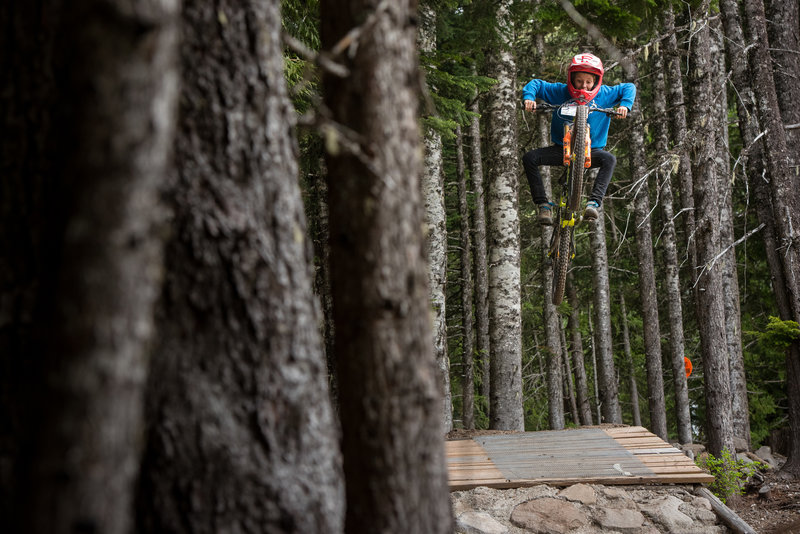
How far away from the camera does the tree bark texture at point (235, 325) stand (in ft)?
6.50

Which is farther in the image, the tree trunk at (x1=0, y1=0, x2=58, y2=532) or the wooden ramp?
the wooden ramp

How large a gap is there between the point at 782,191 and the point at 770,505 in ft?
13.7

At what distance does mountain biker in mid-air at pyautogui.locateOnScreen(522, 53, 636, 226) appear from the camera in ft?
24.7

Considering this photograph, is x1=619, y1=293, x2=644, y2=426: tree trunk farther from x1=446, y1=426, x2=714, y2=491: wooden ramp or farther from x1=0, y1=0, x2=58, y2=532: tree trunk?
x1=0, y1=0, x2=58, y2=532: tree trunk

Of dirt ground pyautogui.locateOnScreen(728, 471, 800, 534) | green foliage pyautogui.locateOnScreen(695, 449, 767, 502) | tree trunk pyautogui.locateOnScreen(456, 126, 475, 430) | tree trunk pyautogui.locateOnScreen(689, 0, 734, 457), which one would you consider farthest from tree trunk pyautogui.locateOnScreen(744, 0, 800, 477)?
tree trunk pyautogui.locateOnScreen(456, 126, 475, 430)

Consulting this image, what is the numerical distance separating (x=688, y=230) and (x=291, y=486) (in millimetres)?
11188

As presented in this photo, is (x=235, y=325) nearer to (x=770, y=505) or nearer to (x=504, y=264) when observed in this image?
(x=504, y=264)

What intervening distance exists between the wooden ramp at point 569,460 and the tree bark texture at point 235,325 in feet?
14.2

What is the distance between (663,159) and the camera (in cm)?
837

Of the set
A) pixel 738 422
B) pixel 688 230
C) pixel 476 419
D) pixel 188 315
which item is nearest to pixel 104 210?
pixel 188 315

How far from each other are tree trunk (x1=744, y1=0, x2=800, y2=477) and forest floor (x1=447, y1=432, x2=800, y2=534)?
0.52m

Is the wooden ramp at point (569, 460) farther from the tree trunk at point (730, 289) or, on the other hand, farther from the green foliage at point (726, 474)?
the tree trunk at point (730, 289)

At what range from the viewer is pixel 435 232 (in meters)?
9.52

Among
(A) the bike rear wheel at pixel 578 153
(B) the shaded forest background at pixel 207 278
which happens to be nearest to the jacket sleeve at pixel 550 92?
(A) the bike rear wheel at pixel 578 153
